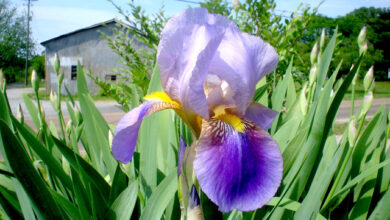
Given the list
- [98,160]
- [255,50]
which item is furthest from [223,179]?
[98,160]

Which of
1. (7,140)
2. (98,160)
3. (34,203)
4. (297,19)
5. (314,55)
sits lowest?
(98,160)

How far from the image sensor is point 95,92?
15.5 meters

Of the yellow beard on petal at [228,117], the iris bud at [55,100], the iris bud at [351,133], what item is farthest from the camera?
the iris bud at [55,100]

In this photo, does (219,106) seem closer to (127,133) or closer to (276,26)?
(127,133)

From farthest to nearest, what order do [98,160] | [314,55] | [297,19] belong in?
[297,19] → [314,55] → [98,160]

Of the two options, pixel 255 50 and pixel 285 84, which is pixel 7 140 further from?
pixel 285 84

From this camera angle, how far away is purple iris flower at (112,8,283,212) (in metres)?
0.52

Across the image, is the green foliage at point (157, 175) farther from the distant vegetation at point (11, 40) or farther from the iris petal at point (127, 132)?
the distant vegetation at point (11, 40)

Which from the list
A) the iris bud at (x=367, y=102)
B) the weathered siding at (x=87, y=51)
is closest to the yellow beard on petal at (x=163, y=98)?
the iris bud at (x=367, y=102)

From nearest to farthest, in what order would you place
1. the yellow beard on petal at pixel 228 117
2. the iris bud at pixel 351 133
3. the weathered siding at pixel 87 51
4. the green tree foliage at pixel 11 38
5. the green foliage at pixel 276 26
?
1. the yellow beard on petal at pixel 228 117
2. the iris bud at pixel 351 133
3. the green foliage at pixel 276 26
4. the weathered siding at pixel 87 51
5. the green tree foliage at pixel 11 38

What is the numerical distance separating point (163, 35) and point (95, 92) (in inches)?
621

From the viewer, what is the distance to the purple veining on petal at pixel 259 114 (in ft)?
2.34

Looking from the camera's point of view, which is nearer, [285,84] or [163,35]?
[163,35]

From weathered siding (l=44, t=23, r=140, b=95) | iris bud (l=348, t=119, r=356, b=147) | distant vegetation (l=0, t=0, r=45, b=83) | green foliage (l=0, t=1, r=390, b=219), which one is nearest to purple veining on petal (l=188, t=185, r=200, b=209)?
green foliage (l=0, t=1, r=390, b=219)
